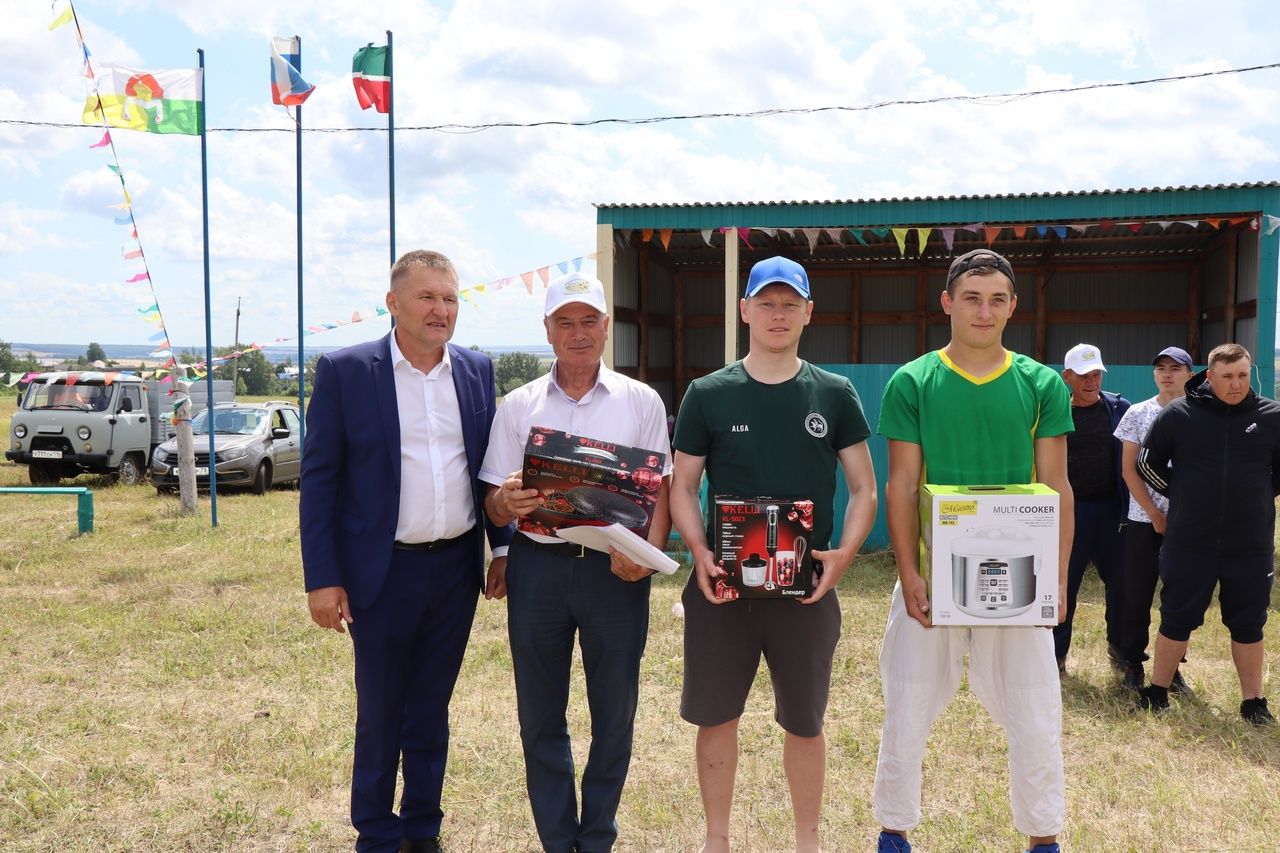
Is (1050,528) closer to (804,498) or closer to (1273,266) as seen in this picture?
(804,498)

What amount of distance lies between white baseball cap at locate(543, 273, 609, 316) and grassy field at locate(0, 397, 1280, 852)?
1920mm

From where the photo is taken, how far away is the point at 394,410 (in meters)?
3.00

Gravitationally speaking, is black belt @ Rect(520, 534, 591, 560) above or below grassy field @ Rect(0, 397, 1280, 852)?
above

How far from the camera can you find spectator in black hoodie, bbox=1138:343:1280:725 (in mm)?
4473

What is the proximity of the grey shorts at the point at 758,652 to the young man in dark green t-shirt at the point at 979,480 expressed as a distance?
11.5 inches

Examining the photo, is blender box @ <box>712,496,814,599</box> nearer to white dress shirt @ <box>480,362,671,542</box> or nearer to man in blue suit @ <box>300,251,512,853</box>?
white dress shirt @ <box>480,362,671,542</box>

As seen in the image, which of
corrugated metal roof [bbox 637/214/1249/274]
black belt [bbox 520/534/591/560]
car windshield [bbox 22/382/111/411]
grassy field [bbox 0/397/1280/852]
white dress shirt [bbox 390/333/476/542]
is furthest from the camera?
car windshield [bbox 22/382/111/411]

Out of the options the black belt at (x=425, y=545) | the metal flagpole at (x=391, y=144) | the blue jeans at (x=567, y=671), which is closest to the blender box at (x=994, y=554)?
the blue jeans at (x=567, y=671)

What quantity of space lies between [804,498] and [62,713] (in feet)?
13.3

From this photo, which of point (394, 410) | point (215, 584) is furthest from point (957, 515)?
point (215, 584)

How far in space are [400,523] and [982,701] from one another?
1.92 metres

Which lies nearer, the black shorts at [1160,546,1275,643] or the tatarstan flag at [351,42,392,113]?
the black shorts at [1160,546,1275,643]

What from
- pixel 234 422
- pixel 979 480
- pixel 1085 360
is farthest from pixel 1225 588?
pixel 234 422

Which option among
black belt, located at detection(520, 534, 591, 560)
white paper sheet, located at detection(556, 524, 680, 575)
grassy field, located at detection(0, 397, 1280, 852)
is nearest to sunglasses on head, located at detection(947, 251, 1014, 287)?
white paper sheet, located at detection(556, 524, 680, 575)
